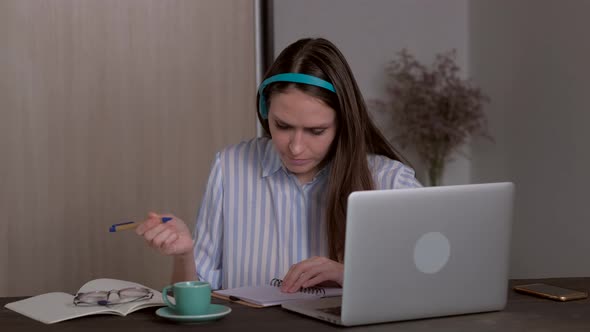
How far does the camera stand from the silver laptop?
1489mm

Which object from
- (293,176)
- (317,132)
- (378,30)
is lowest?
(293,176)

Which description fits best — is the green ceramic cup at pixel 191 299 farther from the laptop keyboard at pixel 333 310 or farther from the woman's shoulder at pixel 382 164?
the woman's shoulder at pixel 382 164

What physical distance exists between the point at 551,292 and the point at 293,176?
2.58 feet

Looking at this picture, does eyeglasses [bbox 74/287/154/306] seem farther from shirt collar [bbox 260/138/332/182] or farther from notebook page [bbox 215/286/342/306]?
shirt collar [bbox 260/138/332/182]

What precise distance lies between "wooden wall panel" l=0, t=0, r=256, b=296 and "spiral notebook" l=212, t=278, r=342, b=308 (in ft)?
5.47

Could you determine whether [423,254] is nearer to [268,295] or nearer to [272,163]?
[268,295]

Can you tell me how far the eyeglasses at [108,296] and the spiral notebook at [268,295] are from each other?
0.19 metres

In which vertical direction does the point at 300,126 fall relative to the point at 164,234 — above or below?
above

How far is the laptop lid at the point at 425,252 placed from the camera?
1.49 meters

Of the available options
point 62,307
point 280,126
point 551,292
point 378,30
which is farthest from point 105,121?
point 551,292

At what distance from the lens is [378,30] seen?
4336 millimetres

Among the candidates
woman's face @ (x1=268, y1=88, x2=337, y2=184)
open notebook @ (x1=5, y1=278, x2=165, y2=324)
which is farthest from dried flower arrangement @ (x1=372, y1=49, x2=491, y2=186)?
open notebook @ (x1=5, y1=278, x2=165, y2=324)

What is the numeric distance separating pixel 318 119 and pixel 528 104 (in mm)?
2250

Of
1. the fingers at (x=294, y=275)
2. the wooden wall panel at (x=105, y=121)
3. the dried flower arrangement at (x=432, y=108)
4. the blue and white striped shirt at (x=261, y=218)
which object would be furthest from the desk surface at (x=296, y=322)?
the dried flower arrangement at (x=432, y=108)
